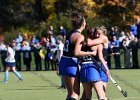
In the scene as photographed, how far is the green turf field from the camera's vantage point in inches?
695

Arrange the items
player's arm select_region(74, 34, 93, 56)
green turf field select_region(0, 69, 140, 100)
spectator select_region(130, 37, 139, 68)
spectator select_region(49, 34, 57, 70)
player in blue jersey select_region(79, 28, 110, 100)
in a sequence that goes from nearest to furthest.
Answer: player's arm select_region(74, 34, 93, 56)
player in blue jersey select_region(79, 28, 110, 100)
green turf field select_region(0, 69, 140, 100)
spectator select_region(49, 34, 57, 70)
spectator select_region(130, 37, 139, 68)

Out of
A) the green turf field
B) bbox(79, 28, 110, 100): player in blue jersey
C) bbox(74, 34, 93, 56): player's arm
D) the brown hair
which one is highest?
the brown hair

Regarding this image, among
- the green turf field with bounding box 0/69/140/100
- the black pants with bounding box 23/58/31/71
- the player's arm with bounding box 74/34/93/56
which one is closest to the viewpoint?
the player's arm with bounding box 74/34/93/56

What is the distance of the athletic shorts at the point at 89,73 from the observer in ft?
38.7

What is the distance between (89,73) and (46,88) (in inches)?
338

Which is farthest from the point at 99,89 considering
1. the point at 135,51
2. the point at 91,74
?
the point at 135,51

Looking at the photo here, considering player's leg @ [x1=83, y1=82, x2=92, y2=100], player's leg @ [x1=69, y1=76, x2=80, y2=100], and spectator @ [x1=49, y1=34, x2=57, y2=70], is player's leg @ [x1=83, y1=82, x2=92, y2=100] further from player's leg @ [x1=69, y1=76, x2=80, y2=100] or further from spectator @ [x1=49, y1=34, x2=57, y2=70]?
spectator @ [x1=49, y1=34, x2=57, y2=70]

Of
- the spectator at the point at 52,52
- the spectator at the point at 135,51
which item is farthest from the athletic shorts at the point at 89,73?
the spectator at the point at 135,51

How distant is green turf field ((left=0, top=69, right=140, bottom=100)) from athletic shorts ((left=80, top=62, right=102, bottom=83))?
16.7 ft

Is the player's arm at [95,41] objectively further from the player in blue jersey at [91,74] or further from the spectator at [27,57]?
the spectator at [27,57]

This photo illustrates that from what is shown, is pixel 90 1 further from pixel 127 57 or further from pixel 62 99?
pixel 62 99

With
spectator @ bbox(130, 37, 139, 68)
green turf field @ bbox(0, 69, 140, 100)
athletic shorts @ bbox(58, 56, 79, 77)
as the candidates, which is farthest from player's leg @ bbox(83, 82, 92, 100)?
spectator @ bbox(130, 37, 139, 68)

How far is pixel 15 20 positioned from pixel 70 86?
3482 cm

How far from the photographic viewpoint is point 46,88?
2031 centimetres
